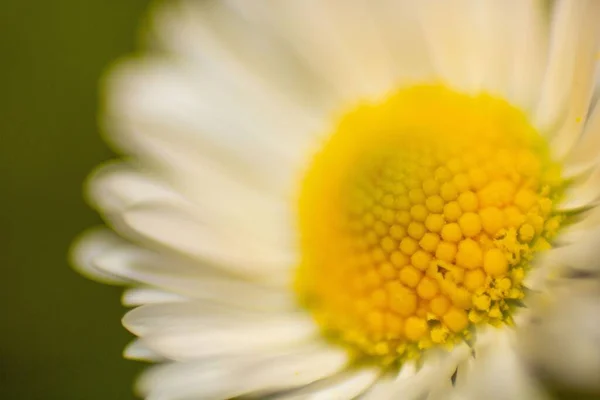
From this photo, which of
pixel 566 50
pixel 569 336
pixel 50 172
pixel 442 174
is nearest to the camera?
pixel 569 336

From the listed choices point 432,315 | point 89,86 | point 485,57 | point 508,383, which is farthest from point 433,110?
point 89,86

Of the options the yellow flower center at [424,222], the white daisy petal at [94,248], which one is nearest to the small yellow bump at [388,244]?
the yellow flower center at [424,222]

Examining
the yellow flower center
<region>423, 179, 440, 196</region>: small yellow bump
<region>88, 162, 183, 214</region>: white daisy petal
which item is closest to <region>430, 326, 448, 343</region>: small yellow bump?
the yellow flower center

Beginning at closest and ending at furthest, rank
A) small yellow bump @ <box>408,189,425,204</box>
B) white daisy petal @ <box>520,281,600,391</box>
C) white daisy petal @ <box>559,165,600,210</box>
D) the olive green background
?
white daisy petal @ <box>520,281,600,391</box>
white daisy petal @ <box>559,165,600,210</box>
small yellow bump @ <box>408,189,425,204</box>
the olive green background

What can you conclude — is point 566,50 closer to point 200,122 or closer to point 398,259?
point 398,259

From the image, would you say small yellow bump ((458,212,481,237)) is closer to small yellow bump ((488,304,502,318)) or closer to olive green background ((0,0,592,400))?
small yellow bump ((488,304,502,318))

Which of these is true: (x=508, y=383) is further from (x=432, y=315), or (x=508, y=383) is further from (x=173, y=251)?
(x=173, y=251)

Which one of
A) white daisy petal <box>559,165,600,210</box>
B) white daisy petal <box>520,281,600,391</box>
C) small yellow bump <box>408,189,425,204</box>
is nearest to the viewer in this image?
white daisy petal <box>520,281,600,391</box>

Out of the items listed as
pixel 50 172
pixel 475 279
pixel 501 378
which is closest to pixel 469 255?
pixel 475 279
